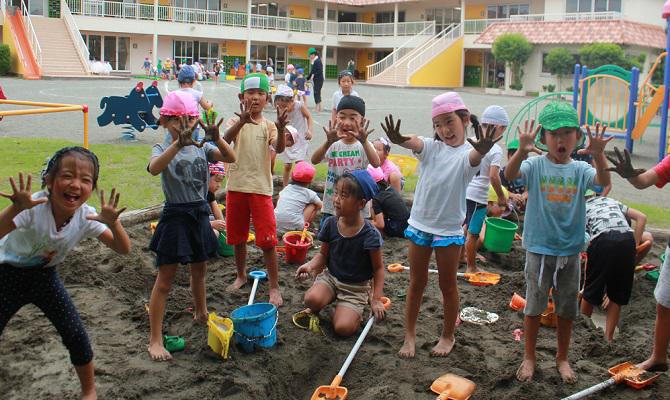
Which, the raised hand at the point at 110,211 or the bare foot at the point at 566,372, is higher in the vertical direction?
the raised hand at the point at 110,211

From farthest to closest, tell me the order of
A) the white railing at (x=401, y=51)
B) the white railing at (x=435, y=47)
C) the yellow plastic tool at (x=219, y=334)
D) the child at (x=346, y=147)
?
the white railing at (x=401, y=51) → the white railing at (x=435, y=47) → the child at (x=346, y=147) → the yellow plastic tool at (x=219, y=334)

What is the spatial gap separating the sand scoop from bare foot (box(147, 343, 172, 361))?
9.66 feet

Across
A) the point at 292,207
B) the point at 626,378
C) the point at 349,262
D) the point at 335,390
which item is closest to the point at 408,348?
the point at 335,390

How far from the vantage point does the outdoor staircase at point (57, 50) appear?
35688 millimetres

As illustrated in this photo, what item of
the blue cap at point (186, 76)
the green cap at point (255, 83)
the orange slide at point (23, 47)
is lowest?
the green cap at point (255, 83)

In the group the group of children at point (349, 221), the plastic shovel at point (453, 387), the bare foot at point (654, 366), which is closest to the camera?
the group of children at point (349, 221)

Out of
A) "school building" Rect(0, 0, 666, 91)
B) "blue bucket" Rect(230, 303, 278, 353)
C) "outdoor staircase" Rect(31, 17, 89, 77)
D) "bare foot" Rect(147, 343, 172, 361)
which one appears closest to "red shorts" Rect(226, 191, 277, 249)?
"blue bucket" Rect(230, 303, 278, 353)

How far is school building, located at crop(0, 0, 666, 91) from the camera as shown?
39.2 metres

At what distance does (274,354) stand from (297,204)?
3242 mm

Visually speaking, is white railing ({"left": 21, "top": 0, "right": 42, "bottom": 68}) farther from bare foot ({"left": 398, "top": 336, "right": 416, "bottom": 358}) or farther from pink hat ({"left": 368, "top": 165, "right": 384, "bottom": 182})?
bare foot ({"left": 398, "top": 336, "right": 416, "bottom": 358})

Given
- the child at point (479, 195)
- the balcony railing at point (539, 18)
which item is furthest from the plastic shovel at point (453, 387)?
the balcony railing at point (539, 18)

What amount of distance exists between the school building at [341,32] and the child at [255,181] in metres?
33.3

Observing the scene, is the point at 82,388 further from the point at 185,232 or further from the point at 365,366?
the point at 365,366

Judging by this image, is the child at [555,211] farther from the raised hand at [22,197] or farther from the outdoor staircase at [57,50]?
the outdoor staircase at [57,50]
